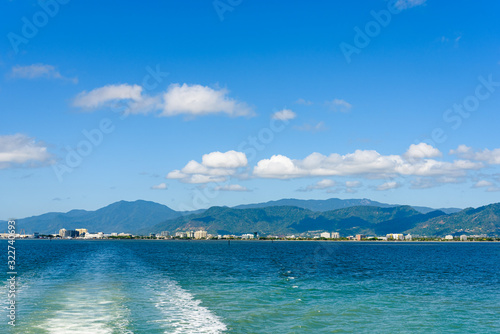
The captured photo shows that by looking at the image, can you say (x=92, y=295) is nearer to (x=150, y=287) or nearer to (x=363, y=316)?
(x=150, y=287)

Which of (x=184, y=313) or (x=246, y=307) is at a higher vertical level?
(x=184, y=313)

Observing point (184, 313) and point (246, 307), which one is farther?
point (246, 307)

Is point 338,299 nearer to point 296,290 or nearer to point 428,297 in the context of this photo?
point 296,290

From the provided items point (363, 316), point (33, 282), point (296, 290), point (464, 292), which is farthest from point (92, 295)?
point (464, 292)

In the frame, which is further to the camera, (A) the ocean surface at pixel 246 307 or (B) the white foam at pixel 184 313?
(A) the ocean surface at pixel 246 307

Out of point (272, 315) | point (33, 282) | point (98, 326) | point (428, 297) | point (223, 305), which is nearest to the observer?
point (98, 326)

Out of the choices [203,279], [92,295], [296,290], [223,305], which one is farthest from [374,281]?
[92,295]

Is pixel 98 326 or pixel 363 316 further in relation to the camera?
pixel 363 316

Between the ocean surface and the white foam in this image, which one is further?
the ocean surface

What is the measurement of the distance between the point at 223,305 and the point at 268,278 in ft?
94.4

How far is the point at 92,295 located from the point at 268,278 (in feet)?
104

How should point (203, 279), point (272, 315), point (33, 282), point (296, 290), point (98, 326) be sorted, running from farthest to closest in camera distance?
1. point (203, 279)
2. point (33, 282)
3. point (296, 290)
4. point (272, 315)
5. point (98, 326)

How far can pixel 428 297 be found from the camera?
170 ft

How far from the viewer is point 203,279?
69750 millimetres
